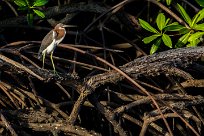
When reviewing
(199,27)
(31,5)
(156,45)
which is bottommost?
(156,45)

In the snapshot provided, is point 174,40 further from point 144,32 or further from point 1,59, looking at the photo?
point 1,59

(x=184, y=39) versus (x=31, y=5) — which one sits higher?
(x=31, y=5)

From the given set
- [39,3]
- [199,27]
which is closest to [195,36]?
[199,27]

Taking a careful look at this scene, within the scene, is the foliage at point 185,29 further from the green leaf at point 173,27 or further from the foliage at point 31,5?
the foliage at point 31,5

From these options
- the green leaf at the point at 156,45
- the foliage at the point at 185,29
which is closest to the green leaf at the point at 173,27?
the foliage at the point at 185,29

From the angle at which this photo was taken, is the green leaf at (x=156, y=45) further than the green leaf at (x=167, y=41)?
Yes

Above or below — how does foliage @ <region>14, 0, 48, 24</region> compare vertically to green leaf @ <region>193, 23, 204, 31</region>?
above

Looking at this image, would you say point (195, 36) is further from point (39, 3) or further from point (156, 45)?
point (39, 3)

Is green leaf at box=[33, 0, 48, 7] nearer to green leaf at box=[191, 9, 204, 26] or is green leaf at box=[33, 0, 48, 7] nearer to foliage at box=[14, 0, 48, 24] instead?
foliage at box=[14, 0, 48, 24]

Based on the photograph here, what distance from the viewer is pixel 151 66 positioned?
2.44 m

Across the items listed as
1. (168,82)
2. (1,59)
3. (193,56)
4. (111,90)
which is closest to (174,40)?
(168,82)

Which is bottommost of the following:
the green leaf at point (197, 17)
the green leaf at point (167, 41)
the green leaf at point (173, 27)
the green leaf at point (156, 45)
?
the green leaf at point (156, 45)

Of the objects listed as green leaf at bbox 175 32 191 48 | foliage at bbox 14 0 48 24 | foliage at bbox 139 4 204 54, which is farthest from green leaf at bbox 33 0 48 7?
green leaf at bbox 175 32 191 48

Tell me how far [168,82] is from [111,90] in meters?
0.46
